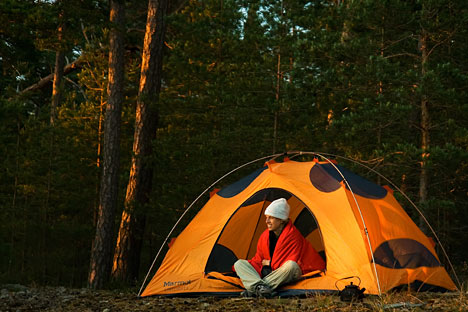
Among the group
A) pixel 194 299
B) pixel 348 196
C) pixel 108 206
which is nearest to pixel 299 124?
pixel 108 206

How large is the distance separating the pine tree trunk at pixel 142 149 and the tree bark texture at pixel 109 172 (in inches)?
9.6

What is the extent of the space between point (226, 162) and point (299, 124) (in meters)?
1.95

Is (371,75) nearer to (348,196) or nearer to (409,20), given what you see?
(409,20)

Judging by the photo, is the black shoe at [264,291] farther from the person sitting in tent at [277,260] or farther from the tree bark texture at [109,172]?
the tree bark texture at [109,172]

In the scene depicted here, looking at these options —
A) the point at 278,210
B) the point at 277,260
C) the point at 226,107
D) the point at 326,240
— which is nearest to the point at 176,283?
the point at 277,260

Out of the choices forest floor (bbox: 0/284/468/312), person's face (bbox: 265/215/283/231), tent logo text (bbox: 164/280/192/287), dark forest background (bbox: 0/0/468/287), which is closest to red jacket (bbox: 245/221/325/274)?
person's face (bbox: 265/215/283/231)

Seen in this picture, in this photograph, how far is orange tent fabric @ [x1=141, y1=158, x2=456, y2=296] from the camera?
6.46 metres

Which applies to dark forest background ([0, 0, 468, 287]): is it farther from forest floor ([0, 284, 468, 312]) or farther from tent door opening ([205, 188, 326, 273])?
forest floor ([0, 284, 468, 312])

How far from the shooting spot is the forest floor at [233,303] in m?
5.29

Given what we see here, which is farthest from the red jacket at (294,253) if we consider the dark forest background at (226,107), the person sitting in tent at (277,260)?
the dark forest background at (226,107)

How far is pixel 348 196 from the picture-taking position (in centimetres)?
686

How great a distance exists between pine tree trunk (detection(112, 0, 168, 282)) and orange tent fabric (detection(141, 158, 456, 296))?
4254 mm

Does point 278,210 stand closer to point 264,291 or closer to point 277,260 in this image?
point 277,260

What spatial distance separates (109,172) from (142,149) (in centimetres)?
85
